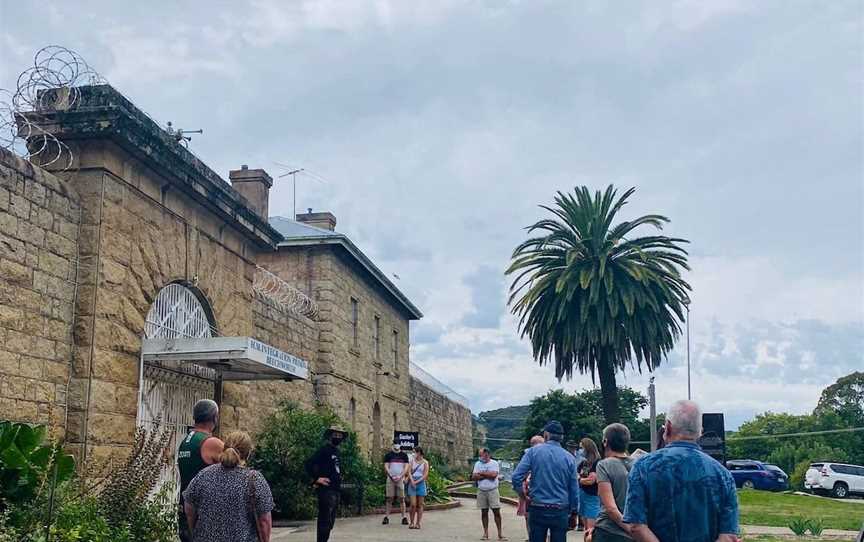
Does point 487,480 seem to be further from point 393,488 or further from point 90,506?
point 90,506

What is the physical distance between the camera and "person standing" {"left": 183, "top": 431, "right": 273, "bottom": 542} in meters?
6.09

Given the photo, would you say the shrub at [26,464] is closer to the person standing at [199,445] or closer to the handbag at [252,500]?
the person standing at [199,445]

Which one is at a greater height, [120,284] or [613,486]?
[120,284]

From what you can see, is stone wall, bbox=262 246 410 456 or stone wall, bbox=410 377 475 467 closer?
stone wall, bbox=262 246 410 456

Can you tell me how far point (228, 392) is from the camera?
13.6 m

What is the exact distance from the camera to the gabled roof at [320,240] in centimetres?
2405

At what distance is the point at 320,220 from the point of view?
27.7m

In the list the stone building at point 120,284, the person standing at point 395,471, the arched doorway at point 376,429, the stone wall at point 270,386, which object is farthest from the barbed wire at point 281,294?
the arched doorway at point 376,429

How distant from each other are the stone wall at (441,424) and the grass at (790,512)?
11465 mm

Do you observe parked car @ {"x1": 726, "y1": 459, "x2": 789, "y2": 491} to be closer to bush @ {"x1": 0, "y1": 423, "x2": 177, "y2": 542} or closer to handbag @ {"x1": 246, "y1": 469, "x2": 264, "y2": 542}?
bush @ {"x1": 0, "y1": 423, "x2": 177, "y2": 542}

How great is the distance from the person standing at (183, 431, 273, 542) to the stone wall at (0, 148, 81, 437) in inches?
144

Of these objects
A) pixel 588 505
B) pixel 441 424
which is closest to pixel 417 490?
pixel 588 505

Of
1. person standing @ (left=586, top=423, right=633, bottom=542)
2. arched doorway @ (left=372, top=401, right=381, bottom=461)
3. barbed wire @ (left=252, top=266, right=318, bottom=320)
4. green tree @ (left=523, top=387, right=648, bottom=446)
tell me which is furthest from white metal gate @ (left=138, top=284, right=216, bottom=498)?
green tree @ (left=523, top=387, right=648, bottom=446)

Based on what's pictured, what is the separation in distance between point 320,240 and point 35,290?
14.7 m
